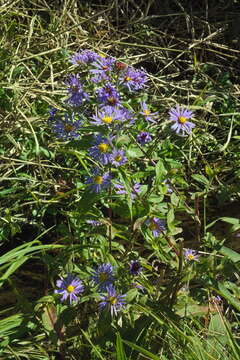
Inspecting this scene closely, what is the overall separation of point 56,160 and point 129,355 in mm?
1166

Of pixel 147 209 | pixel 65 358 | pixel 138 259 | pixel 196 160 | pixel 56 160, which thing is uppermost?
pixel 147 209

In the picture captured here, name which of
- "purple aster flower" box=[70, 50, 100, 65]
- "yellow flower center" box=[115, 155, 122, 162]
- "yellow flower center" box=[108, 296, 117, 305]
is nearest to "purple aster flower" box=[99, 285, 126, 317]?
"yellow flower center" box=[108, 296, 117, 305]

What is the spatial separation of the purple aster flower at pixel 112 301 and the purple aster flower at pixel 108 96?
1.30 ft

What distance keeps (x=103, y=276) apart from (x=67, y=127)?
1.19ft

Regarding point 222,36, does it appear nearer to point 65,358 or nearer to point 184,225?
point 184,225

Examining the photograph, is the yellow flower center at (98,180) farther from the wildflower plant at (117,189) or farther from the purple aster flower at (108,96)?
the purple aster flower at (108,96)

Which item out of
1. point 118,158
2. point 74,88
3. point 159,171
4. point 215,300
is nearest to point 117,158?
point 118,158

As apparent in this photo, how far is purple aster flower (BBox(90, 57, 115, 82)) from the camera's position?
1353 millimetres

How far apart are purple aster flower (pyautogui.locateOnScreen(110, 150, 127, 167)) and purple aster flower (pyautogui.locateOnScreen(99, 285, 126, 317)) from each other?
0.86ft

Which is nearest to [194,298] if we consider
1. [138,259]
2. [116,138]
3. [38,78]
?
[138,259]

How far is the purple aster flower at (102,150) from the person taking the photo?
122 cm

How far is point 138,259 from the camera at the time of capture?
54.9 inches

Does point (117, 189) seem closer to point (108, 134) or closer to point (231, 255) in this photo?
point (108, 134)

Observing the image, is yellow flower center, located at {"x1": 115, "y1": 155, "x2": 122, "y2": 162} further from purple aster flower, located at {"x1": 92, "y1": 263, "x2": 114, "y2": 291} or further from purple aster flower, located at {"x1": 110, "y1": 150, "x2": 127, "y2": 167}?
purple aster flower, located at {"x1": 92, "y1": 263, "x2": 114, "y2": 291}
